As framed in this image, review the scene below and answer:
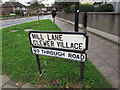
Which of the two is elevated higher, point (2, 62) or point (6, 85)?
point (2, 62)

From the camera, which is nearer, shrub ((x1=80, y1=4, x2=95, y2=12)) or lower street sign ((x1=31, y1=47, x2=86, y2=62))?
lower street sign ((x1=31, y1=47, x2=86, y2=62))

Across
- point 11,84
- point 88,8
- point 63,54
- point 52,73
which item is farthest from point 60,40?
point 88,8

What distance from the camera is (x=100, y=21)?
24.8ft

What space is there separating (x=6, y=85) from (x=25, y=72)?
1.76ft

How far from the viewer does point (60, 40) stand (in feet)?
6.65

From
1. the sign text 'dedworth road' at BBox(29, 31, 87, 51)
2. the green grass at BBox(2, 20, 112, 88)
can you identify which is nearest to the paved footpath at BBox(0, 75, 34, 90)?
the green grass at BBox(2, 20, 112, 88)

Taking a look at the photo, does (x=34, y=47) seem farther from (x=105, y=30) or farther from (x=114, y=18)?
(x=105, y=30)

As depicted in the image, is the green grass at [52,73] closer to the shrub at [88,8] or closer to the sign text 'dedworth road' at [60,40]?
the sign text 'dedworth road' at [60,40]

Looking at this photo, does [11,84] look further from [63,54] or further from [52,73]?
[63,54]

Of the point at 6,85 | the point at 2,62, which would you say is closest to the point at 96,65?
the point at 6,85

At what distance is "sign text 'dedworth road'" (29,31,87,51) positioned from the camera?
183cm

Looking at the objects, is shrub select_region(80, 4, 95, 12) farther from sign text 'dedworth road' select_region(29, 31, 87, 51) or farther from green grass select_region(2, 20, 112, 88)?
sign text 'dedworth road' select_region(29, 31, 87, 51)

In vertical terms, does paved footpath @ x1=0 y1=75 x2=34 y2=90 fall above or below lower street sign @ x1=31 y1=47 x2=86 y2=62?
below

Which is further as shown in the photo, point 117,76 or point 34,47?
point 117,76
